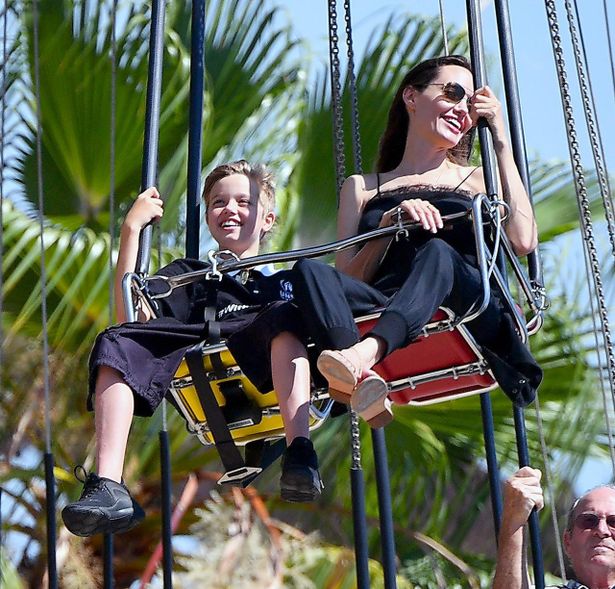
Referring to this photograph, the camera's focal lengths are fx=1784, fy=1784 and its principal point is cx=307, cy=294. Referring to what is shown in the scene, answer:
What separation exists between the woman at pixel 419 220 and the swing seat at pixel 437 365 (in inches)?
2.1

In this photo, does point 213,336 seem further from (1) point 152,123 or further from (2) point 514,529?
(2) point 514,529

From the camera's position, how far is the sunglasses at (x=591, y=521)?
4910mm

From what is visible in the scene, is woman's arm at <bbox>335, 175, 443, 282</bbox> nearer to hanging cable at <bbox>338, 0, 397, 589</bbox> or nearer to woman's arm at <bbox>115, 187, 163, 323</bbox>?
hanging cable at <bbox>338, 0, 397, 589</bbox>

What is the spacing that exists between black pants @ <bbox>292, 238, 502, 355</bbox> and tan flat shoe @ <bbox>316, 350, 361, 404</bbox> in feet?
0.59

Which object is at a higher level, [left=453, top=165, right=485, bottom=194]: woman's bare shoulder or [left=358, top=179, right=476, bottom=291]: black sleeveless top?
[left=453, top=165, right=485, bottom=194]: woman's bare shoulder

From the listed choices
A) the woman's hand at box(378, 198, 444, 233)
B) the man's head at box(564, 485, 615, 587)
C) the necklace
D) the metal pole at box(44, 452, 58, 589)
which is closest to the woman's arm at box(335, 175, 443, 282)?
the woman's hand at box(378, 198, 444, 233)

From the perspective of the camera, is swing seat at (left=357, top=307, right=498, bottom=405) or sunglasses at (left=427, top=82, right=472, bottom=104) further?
sunglasses at (left=427, top=82, right=472, bottom=104)

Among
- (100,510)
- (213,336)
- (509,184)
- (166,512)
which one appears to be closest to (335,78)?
(509,184)

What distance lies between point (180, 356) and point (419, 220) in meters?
0.73

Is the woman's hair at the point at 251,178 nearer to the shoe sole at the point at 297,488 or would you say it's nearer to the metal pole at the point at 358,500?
the metal pole at the point at 358,500

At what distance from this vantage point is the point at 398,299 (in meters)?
4.41

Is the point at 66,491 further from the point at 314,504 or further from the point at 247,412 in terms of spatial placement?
the point at 247,412

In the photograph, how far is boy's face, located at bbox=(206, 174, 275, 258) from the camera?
518 centimetres

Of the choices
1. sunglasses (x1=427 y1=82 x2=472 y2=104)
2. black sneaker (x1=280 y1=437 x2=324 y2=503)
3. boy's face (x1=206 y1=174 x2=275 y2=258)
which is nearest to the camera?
black sneaker (x1=280 y1=437 x2=324 y2=503)
